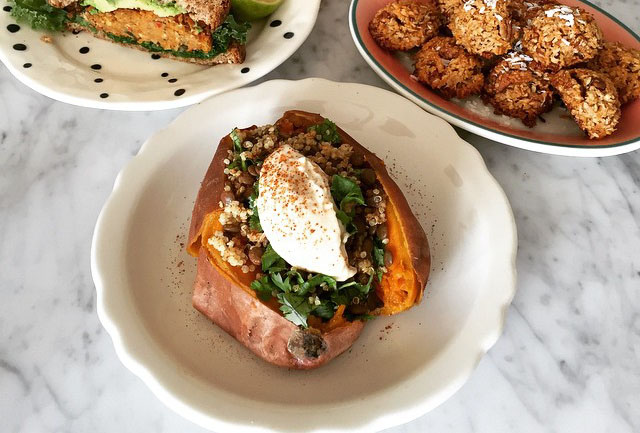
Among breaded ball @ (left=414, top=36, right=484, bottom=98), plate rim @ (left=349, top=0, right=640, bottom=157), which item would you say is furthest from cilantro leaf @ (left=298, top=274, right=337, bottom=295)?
breaded ball @ (left=414, top=36, right=484, bottom=98)

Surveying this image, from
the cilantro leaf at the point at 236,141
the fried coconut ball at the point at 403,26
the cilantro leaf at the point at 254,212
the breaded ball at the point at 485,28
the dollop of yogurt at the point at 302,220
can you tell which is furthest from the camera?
the fried coconut ball at the point at 403,26

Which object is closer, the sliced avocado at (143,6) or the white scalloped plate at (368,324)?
the white scalloped plate at (368,324)

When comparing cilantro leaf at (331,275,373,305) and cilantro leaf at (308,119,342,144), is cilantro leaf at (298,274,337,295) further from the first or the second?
cilantro leaf at (308,119,342,144)

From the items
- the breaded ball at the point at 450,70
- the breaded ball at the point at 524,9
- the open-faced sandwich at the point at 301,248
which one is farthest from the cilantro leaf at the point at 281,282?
the breaded ball at the point at 524,9

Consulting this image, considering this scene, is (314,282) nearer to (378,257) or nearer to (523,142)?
(378,257)

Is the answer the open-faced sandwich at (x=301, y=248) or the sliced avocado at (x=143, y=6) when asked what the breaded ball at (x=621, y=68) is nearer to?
the open-faced sandwich at (x=301, y=248)

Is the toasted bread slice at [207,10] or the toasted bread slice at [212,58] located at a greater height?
the toasted bread slice at [207,10]
